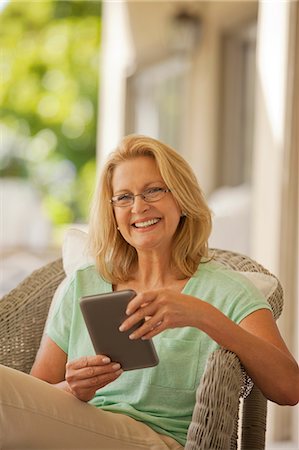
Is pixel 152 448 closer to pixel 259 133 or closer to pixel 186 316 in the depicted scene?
pixel 186 316

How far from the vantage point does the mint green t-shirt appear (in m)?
2.26

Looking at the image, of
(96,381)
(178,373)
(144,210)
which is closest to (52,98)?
(144,210)

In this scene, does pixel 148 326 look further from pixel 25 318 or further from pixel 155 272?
pixel 25 318

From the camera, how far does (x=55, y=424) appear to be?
2092 millimetres

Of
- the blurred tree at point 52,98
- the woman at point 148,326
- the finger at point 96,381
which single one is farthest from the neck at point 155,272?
the blurred tree at point 52,98

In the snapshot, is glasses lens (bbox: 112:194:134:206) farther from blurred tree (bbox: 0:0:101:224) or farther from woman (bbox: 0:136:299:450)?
blurred tree (bbox: 0:0:101:224)

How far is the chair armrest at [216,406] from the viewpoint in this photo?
6.57ft

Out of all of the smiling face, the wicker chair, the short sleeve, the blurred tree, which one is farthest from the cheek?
the blurred tree

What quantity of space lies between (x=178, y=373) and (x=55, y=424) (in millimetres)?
356

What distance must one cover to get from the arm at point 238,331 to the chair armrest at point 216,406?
5 centimetres

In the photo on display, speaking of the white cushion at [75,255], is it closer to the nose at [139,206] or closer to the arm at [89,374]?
the nose at [139,206]

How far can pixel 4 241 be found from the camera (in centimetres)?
898

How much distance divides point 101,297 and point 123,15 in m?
7.52

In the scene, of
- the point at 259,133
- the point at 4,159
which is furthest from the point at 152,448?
the point at 4,159
